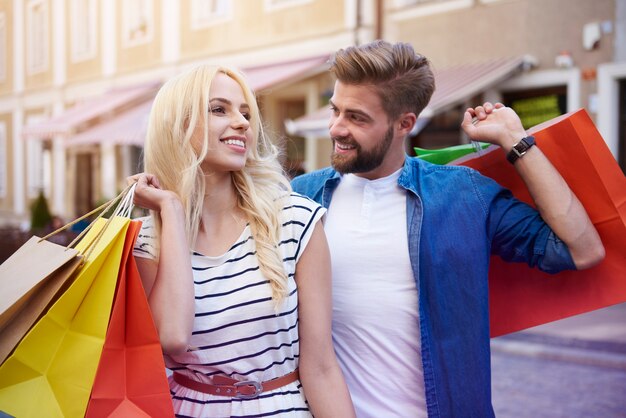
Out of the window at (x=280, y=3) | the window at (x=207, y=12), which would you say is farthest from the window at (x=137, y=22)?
the window at (x=280, y=3)

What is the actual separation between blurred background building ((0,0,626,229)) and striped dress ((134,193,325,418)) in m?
0.46

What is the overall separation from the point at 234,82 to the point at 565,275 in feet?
3.70

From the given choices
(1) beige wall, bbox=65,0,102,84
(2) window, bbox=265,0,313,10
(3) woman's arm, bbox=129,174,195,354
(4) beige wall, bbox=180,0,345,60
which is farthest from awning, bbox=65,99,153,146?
(3) woman's arm, bbox=129,174,195,354

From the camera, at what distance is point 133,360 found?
1688mm

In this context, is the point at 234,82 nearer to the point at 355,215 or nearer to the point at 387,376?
the point at 355,215

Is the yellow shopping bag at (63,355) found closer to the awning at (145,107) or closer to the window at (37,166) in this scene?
the awning at (145,107)

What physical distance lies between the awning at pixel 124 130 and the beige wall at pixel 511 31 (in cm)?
488

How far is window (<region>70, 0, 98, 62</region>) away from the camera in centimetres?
1935

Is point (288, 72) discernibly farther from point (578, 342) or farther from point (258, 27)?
point (578, 342)

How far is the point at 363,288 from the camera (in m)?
2.12

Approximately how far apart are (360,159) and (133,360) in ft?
2.90

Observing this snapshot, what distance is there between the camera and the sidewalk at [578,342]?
262 inches

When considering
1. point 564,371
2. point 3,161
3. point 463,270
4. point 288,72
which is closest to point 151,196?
point 463,270

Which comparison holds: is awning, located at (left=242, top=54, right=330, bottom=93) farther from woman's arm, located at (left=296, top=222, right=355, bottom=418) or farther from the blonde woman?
Result: woman's arm, located at (left=296, top=222, right=355, bottom=418)
